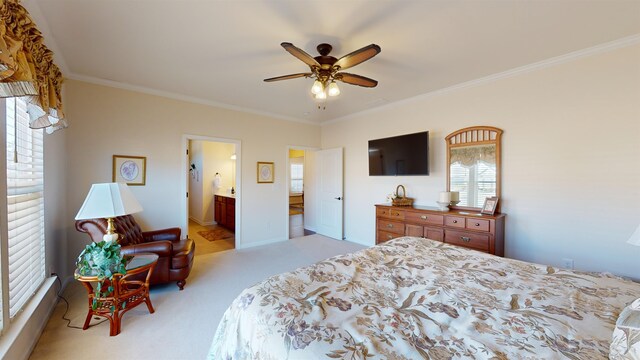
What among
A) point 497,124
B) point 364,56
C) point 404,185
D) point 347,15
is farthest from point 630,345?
point 404,185

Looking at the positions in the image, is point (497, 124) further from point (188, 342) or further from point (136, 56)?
point (136, 56)

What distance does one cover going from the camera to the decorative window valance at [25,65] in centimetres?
115

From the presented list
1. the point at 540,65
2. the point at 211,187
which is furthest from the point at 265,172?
the point at 540,65

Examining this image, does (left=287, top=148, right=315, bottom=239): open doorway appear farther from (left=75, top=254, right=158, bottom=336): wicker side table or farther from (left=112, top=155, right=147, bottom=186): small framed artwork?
(left=75, top=254, right=158, bottom=336): wicker side table

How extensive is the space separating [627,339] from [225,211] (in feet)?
20.7

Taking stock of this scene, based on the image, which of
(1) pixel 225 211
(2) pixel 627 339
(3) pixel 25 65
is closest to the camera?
(2) pixel 627 339

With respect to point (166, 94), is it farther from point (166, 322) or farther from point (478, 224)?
point (478, 224)

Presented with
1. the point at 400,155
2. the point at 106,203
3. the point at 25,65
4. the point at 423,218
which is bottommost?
the point at 423,218

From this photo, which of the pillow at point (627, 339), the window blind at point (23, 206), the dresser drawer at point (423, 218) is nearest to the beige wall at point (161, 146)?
the window blind at point (23, 206)

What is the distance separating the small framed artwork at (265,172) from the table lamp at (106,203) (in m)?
2.66

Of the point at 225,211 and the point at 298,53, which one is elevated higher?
the point at 298,53

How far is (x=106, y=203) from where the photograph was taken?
2.04 m

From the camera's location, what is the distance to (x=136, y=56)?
104 inches

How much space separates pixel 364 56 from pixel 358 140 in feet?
9.60
